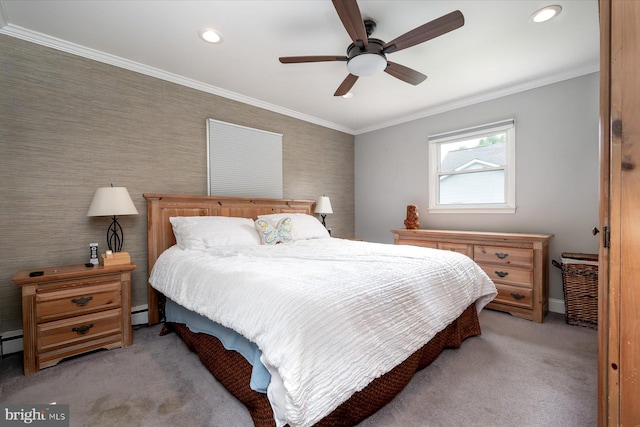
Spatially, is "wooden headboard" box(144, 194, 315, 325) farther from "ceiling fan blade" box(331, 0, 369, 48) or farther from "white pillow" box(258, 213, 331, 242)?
"ceiling fan blade" box(331, 0, 369, 48)

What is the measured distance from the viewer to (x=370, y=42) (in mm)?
2004

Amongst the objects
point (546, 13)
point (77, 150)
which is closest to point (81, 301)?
point (77, 150)

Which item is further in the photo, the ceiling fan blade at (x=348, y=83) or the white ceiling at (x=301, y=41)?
the ceiling fan blade at (x=348, y=83)

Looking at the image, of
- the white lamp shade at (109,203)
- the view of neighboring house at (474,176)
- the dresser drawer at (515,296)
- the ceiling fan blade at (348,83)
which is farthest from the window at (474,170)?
the white lamp shade at (109,203)

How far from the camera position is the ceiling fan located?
5.29 feet

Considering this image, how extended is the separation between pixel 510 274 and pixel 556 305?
2.12 feet

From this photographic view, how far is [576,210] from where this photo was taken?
2902 mm

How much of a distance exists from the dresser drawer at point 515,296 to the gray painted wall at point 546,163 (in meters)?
0.47

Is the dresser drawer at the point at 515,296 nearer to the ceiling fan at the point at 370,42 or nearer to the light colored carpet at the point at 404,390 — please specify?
the light colored carpet at the point at 404,390

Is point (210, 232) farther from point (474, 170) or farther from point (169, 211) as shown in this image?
point (474, 170)

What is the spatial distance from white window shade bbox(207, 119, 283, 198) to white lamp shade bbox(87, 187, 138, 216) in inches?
38.2

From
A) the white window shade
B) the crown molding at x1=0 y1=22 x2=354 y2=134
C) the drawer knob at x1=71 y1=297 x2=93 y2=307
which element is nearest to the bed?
the drawer knob at x1=71 y1=297 x2=93 y2=307

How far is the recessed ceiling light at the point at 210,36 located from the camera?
217 cm

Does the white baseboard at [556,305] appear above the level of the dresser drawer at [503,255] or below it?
below
